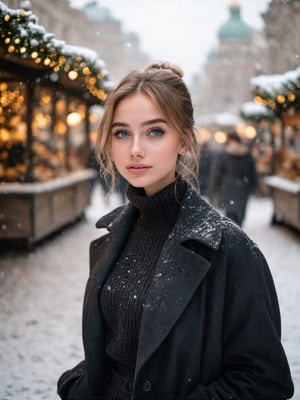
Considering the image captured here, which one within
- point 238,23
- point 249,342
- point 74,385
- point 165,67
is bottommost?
point 74,385

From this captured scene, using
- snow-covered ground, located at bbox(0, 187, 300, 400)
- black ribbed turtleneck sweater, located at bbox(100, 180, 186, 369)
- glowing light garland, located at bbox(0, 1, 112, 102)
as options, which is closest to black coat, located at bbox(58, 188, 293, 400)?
black ribbed turtleneck sweater, located at bbox(100, 180, 186, 369)

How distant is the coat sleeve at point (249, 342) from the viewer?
5.81ft

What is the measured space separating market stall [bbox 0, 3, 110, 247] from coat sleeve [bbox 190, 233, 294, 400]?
1.99 meters

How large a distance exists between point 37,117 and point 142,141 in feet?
39.4

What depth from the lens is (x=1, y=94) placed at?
12.8 feet

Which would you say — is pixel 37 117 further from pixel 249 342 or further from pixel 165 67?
pixel 249 342

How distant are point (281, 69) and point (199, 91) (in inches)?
1663

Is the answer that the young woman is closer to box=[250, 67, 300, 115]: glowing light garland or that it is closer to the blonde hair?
the blonde hair

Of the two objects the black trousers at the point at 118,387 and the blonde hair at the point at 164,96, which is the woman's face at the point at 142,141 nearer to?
the blonde hair at the point at 164,96

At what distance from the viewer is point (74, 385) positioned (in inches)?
86.0

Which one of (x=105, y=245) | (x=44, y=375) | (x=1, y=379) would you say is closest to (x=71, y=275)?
(x=44, y=375)

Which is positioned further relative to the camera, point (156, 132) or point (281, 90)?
point (281, 90)

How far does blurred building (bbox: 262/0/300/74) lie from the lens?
4.12 m

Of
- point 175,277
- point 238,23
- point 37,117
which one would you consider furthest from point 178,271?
point 37,117
